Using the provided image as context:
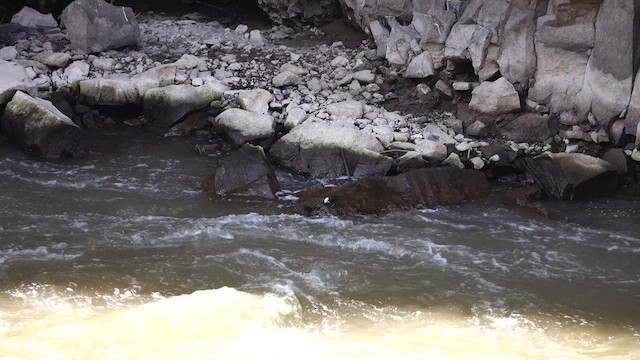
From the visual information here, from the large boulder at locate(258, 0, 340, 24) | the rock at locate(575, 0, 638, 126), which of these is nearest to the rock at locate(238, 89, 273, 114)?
the large boulder at locate(258, 0, 340, 24)

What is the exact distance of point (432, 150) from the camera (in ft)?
31.4

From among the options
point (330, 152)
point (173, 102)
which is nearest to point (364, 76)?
point (330, 152)

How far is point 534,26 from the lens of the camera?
405 inches

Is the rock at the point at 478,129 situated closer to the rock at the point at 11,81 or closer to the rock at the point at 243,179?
the rock at the point at 243,179

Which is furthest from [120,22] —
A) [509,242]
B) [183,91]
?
[509,242]

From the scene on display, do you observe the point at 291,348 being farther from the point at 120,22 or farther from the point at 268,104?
the point at 120,22

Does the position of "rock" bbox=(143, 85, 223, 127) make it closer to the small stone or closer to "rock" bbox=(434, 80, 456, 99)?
"rock" bbox=(434, 80, 456, 99)

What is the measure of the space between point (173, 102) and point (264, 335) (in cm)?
651

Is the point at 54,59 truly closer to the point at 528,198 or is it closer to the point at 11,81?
the point at 11,81

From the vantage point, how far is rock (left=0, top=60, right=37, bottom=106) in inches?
405

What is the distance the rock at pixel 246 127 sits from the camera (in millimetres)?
10141

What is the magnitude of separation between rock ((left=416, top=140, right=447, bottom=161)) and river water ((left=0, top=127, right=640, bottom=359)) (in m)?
1.12

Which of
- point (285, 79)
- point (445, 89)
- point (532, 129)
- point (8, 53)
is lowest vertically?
point (8, 53)

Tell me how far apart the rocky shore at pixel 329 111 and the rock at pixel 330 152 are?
0.02 m
